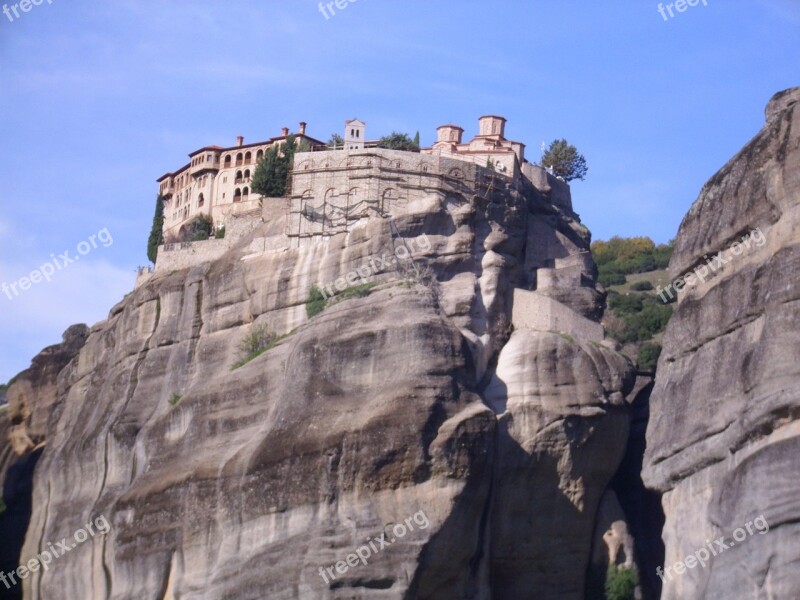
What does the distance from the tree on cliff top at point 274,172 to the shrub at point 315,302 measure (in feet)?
30.9

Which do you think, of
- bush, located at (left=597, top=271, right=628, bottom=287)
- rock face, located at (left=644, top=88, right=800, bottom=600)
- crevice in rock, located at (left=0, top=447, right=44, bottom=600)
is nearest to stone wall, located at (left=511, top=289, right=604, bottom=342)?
rock face, located at (left=644, top=88, right=800, bottom=600)

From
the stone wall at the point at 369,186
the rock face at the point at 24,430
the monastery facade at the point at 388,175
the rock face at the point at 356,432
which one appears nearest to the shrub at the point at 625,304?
the monastery facade at the point at 388,175

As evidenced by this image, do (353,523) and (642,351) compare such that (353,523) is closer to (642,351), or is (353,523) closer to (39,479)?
(39,479)

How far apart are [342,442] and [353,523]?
2.39 metres

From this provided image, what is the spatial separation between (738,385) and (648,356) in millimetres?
33485

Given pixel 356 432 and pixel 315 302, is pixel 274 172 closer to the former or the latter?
pixel 315 302

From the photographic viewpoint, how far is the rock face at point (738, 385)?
1598 inches

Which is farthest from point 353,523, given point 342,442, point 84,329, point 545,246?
point 84,329

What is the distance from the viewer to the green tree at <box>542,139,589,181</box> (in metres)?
73.2

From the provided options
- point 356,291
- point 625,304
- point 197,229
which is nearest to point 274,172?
point 197,229

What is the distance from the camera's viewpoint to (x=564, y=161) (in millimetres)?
73375

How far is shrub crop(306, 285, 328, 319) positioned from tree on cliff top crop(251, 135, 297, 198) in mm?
9428

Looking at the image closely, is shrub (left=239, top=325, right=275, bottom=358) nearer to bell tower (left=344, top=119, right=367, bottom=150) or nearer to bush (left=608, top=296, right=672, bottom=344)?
bell tower (left=344, top=119, right=367, bottom=150)

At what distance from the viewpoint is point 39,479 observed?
65.4 metres
